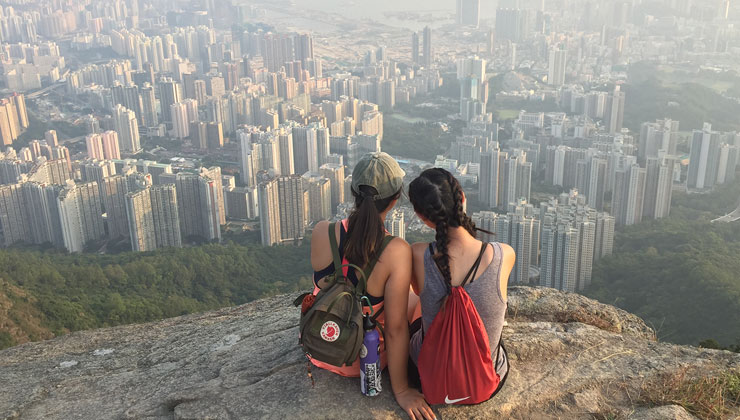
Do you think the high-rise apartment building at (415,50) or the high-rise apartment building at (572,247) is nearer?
the high-rise apartment building at (572,247)

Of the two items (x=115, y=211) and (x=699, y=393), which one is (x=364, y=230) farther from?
(x=115, y=211)

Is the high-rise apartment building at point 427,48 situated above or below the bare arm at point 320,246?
below

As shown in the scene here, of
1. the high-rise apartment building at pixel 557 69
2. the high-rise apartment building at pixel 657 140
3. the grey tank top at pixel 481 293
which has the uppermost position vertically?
the grey tank top at pixel 481 293

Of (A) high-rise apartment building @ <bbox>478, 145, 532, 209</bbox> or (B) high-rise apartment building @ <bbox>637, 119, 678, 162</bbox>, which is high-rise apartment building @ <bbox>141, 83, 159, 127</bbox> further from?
(B) high-rise apartment building @ <bbox>637, 119, 678, 162</bbox>

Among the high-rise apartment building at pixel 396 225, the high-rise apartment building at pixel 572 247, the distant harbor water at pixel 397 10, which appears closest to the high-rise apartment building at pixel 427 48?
the distant harbor water at pixel 397 10

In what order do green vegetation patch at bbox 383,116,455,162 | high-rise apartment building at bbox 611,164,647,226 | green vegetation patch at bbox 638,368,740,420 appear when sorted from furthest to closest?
green vegetation patch at bbox 383,116,455,162 → high-rise apartment building at bbox 611,164,647,226 → green vegetation patch at bbox 638,368,740,420

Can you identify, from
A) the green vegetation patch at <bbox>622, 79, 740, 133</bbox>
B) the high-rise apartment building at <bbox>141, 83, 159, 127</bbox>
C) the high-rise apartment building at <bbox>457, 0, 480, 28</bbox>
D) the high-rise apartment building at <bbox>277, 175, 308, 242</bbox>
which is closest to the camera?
the high-rise apartment building at <bbox>277, 175, 308, 242</bbox>

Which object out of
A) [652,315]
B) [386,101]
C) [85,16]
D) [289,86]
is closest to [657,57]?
[386,101]

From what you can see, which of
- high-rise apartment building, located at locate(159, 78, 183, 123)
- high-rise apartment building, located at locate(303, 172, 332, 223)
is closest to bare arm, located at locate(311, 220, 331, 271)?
high-rise apartment building, located at locate(303, 172, 332, 223)

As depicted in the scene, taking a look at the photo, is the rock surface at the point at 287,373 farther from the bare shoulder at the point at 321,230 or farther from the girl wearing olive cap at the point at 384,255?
the bare shoulder at the point at 321,230
